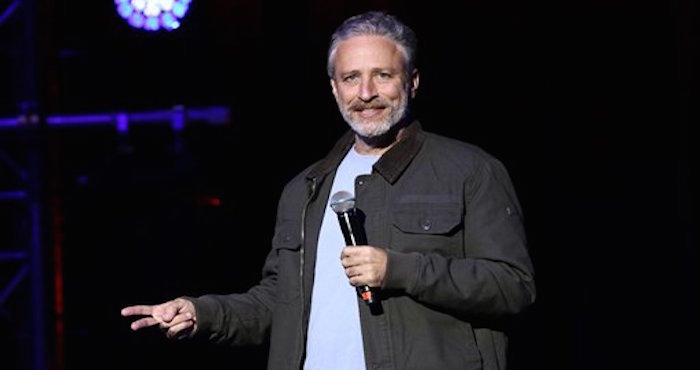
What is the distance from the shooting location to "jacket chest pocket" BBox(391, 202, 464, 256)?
2611mm

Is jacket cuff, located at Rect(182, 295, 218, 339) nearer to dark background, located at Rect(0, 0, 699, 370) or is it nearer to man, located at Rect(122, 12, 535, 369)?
man, located at Rect(122, 12, 535, 369)

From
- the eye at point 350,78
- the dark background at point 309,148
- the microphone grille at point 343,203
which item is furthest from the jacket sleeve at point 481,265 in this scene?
the dark background at point 309,148

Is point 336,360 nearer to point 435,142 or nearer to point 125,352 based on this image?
point 435,142

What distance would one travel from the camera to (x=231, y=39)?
194 inches

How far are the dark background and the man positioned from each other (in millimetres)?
1521

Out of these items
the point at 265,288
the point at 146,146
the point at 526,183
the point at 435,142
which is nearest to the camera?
the point at 435,142

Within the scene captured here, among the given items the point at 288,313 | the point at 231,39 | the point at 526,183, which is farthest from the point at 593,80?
the point at 288,313

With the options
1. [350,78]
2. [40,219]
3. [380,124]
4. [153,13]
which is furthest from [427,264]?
[40,219]

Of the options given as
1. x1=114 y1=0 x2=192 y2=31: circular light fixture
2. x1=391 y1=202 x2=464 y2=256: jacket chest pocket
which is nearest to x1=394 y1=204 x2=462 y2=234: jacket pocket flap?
x1=391 y1=202 x2=464 y2=256: jacket chest pocket

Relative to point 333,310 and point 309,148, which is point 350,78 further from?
point 309,148

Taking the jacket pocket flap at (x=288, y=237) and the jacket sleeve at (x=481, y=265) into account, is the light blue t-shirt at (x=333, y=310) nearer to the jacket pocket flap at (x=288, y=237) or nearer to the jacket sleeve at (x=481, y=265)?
the jacket pocket flap at (x=288, y=237)

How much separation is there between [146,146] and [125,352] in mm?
956

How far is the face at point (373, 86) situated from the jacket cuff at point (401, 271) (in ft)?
1.34

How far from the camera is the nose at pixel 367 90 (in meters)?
2.74
